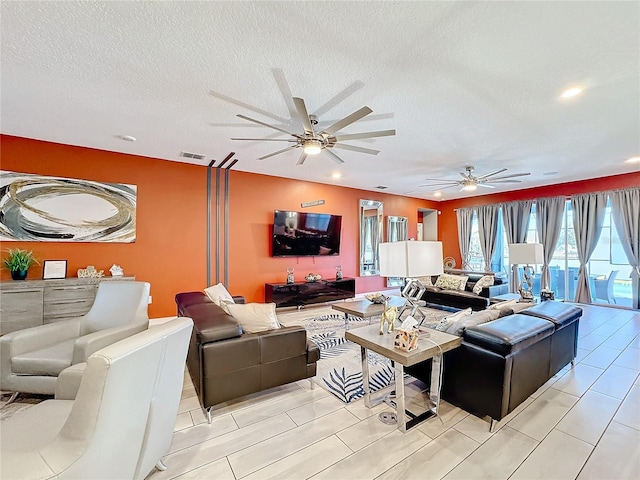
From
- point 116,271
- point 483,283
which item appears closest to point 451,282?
point 483,283

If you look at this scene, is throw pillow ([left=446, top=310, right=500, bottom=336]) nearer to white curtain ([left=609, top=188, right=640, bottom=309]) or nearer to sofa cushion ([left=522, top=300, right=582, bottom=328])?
sofa cushion ([left=522, top=300, right=582, bottom=328])

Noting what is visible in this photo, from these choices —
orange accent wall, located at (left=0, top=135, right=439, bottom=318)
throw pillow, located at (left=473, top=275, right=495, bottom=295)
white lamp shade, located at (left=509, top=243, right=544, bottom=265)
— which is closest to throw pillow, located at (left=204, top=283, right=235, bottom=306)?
orange accent wall, located at (left=0, top=135, right=439, bottom=318)

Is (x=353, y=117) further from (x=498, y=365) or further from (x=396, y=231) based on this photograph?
(x=396, y=231)

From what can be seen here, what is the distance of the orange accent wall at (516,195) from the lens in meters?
5.66

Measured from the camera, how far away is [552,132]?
139 inches

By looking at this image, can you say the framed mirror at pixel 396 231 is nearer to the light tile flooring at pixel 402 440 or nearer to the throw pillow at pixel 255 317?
the light tile flooring at pixel 402 440

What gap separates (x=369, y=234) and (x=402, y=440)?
18.5 ft

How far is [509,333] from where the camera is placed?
2.00 meters

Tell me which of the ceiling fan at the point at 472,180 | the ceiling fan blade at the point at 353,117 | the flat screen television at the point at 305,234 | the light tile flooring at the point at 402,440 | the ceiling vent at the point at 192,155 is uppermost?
the ceiling vent at the point at 192,155

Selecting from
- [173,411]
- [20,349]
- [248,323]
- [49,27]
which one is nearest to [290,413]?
[248,323]

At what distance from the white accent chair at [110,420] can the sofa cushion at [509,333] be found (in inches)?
80.3

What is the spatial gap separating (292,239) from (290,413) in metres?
3.94

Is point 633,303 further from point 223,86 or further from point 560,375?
point 223,86

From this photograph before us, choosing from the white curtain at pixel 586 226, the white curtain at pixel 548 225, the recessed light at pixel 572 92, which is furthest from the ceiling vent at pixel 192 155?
the white curtain at pixel 586 226
